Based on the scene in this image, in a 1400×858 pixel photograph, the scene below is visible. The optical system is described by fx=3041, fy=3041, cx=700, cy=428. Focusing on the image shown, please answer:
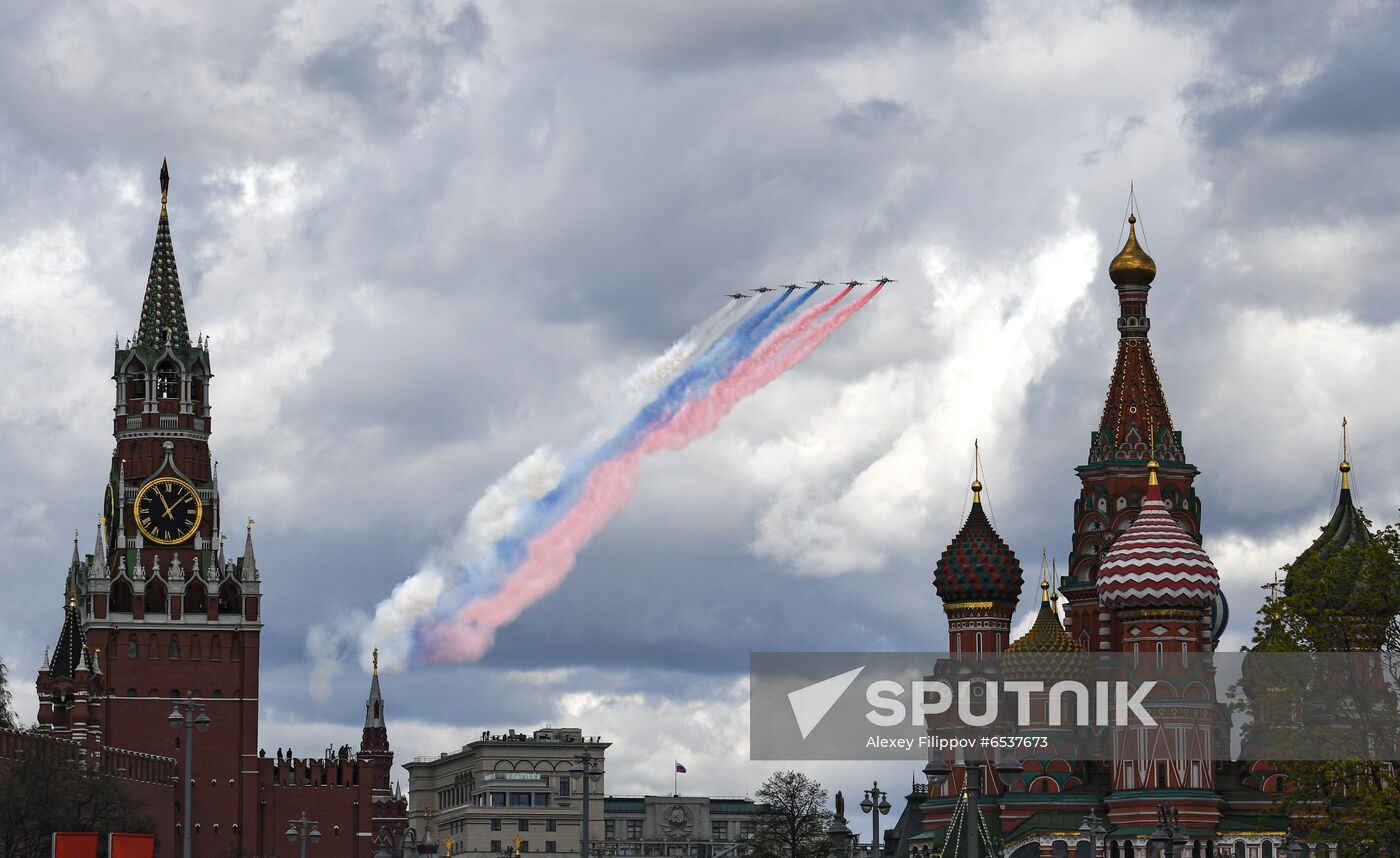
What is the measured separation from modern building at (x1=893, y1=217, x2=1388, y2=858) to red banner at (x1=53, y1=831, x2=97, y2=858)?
79875 mm

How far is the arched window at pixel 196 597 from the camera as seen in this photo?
195250 millimetres

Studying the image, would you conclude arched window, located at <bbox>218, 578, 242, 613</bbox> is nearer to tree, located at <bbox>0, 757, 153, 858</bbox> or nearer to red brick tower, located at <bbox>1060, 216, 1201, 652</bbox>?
tree, located at <bbox>0, 757, 153, 858</bbox>

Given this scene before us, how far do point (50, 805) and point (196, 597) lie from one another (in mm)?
60640

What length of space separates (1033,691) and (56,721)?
56.9 m

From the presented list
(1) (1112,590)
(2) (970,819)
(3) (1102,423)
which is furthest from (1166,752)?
(2) (970,819)

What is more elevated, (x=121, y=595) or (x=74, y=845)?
(x=121, y=595)

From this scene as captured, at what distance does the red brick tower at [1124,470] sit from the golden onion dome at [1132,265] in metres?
0.06

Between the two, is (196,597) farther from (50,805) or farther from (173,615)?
(50,805)

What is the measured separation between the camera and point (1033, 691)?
568 feet

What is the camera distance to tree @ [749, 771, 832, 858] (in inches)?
7392

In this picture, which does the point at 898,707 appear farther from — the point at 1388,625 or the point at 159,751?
the point at 1388,625

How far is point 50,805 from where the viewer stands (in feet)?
445

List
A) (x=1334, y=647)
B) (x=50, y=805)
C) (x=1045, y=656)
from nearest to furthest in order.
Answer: (x=1334, y=647) < (x=50, y=805) < (x=1045, y=656)

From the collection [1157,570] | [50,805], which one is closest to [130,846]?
[50,805]
